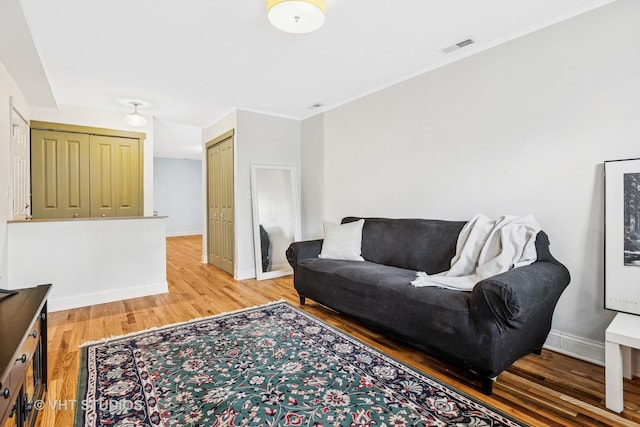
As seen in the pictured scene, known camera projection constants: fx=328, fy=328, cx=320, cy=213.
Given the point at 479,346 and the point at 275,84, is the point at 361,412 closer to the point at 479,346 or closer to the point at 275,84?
the point at 479,346

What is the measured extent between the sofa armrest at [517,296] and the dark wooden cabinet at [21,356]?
200 centimetres

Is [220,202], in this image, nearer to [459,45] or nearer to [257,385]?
[257,385]

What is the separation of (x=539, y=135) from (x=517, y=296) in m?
1.40

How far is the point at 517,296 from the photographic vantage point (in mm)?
1709

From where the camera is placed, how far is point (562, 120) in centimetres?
234

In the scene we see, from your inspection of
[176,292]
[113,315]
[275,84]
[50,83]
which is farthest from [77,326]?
[275,84]

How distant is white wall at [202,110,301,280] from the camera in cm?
447

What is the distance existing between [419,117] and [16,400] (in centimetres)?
341

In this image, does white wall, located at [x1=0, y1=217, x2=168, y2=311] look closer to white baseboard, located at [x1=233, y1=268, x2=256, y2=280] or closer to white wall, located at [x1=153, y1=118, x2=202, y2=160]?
white baseboard, located at [x1=233, y1=268, x2=256, y2=280]

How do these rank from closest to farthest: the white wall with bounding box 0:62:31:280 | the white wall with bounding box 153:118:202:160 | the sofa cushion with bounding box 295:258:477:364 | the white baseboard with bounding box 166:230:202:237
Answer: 1. the sofa cushion with bounding box 295:258:477:364
2. the white wall with bounding box 0:62:31:280
3. the white wall with bounding box 153:118:202:160
4. the white baseboard with bounding box 166:230:202:237

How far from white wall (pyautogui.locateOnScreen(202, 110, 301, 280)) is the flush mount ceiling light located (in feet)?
8.40

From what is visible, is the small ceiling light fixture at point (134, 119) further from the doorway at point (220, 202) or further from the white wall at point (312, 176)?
the white wall at point (312, 176)

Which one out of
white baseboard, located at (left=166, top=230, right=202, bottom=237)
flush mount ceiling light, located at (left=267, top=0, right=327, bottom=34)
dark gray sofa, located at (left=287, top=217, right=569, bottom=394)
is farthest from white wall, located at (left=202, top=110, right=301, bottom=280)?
white baseboard, located at (left=166, top=230, right=202, bottom=237)

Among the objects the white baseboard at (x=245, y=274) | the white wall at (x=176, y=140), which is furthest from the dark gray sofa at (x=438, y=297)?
the white wall at (x=176, y=140)
